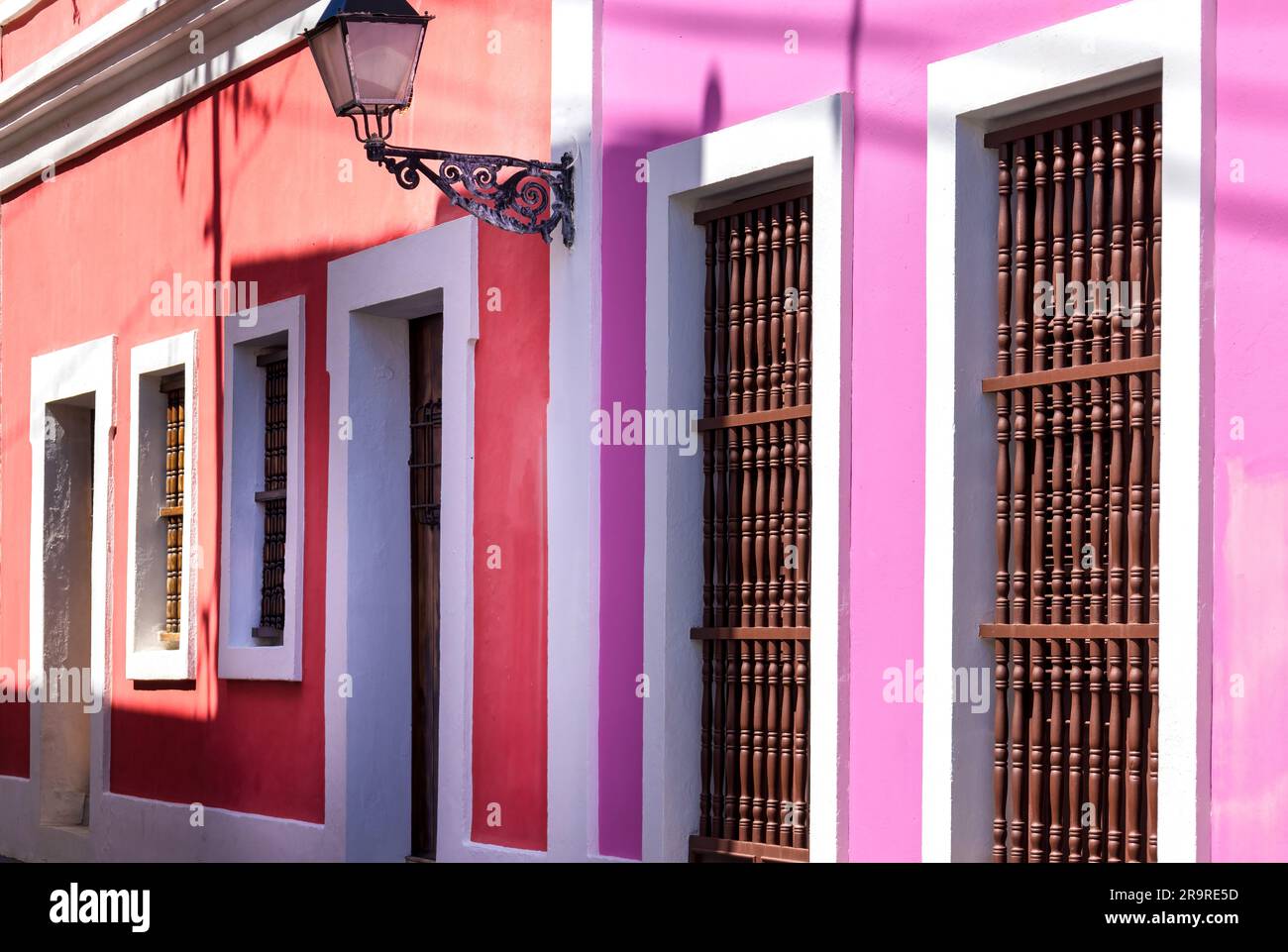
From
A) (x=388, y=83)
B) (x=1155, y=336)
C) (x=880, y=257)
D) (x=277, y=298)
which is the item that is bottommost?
(x=1155, y=336)

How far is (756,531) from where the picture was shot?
8.05m

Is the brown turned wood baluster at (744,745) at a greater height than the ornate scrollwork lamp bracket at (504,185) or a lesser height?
lesser

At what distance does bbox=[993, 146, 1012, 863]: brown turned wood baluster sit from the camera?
22.6 feet

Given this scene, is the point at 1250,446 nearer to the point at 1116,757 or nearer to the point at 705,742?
the point at 1116,757

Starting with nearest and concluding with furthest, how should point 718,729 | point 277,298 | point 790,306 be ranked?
point 790,306, point 718,729, point 277,298

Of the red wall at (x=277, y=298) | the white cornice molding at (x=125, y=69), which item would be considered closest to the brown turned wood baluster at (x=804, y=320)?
the red wall at (x=277, y=298)

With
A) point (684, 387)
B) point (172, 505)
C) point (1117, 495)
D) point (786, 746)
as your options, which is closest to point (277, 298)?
point (172, 505)

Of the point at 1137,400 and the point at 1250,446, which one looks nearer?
the point at 1250,446

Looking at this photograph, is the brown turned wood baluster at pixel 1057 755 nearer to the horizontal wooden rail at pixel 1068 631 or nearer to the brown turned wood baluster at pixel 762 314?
the horizontal wooden rail at pixel 1068 631

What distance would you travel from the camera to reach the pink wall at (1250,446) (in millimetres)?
5855

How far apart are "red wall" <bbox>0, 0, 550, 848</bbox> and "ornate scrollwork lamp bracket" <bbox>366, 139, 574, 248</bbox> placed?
275 millimetres

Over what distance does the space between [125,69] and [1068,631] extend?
8568 mm

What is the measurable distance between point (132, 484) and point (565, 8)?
529 cm

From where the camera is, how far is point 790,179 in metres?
7.91
